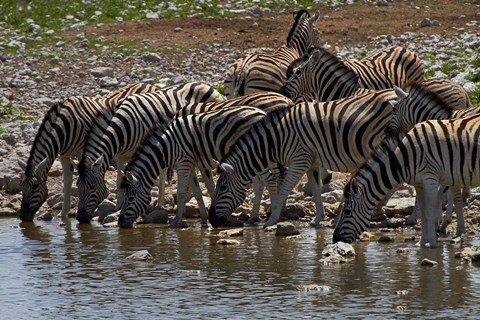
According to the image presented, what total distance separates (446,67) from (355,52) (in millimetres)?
3779

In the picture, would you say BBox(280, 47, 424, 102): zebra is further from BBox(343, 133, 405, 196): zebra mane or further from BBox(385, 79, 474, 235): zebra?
BBox(343, 133, 405, 196): zebra mane

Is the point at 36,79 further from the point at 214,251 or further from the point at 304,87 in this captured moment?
the point at 214,251

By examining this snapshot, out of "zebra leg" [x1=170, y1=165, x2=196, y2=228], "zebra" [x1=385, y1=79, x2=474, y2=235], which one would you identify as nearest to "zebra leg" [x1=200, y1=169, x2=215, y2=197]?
"zebra leg" [x1=170, y1=165, x2=196, y2=228]

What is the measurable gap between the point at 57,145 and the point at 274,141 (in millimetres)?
3963

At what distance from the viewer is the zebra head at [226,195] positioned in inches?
585

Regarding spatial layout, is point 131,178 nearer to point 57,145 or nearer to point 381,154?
point 57,145

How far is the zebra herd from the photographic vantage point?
1286 cm

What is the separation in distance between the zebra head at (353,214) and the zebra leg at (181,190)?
3226 millimetres

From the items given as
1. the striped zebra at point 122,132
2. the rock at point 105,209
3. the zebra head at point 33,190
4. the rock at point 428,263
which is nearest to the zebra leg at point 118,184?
the striped zebra at point 122,132

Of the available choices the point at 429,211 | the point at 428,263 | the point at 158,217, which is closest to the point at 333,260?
the point at 428,263

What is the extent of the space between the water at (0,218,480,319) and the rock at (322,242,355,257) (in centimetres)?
12

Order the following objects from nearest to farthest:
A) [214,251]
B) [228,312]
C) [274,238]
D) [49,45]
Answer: [228,312], [214,251], [274,238], [49,45]

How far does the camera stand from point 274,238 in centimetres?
1440

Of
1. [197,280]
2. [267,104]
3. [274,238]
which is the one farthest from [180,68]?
[197,280]
